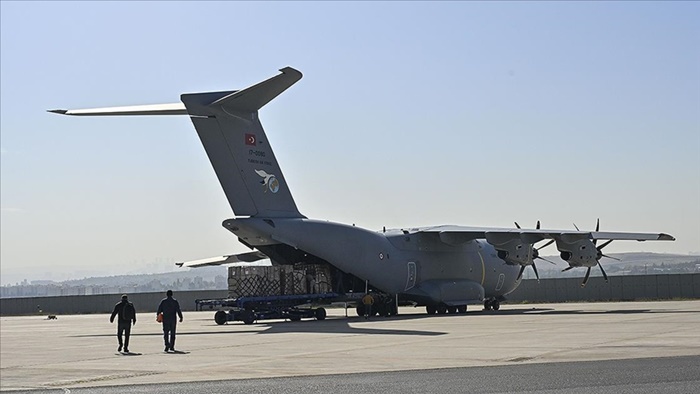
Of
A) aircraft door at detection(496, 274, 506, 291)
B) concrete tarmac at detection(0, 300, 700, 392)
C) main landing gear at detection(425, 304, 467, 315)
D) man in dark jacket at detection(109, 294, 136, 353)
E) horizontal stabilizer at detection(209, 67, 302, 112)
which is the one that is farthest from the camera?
aircraft door at detection(496, 274, 506, 291)

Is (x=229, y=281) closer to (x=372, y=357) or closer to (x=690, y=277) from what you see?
(x=372, y=357)

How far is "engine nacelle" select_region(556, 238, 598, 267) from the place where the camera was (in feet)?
134

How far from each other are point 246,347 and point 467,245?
23494 mm

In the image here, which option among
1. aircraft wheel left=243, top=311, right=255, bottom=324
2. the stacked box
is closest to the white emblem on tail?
the stacked box

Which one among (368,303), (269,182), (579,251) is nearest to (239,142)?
(269,182)

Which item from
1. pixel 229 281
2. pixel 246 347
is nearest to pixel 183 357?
pixel 246 347

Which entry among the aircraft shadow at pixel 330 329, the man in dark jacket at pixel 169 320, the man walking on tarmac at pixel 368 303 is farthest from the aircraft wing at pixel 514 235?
the man in dark jacket at pixel 169 320

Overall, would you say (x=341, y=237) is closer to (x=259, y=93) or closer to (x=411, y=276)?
(x=411, y=276)

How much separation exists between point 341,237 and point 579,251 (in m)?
10.00

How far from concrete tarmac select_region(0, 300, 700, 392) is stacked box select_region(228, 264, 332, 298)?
4.26 meters

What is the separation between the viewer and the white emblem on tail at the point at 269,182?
3662 cm

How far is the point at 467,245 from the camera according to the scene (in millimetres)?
46375

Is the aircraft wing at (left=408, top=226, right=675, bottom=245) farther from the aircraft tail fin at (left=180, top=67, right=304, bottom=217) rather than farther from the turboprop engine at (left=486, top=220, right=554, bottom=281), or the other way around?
the aircraft tail fin at (left=180, top=67, right=304, bottom=217)

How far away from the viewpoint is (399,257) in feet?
138
